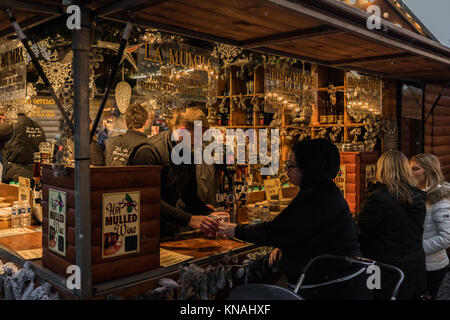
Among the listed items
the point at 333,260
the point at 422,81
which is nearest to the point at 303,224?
the point at 333,260

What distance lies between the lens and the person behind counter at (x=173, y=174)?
2834mm

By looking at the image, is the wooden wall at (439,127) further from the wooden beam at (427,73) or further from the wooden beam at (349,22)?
the wooden beam at (349,22)

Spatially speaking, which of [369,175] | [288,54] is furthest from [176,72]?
[369,175]

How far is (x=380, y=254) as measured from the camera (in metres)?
2.92

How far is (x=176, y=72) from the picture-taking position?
3.22m

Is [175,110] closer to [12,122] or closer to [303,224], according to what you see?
[303,224]

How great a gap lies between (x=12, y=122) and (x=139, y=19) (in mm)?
4151

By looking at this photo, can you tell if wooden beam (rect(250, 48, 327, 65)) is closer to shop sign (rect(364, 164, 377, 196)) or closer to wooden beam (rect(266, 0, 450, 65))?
wooden beam (rect(266, 0, 450, 65))

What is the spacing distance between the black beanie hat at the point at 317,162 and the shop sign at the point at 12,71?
2066mm

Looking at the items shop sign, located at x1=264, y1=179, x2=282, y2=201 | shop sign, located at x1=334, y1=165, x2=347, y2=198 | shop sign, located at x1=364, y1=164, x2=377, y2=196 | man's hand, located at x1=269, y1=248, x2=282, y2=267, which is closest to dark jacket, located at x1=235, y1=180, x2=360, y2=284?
man's hand, located at x1=269, y1=248, x2=282, y2=267

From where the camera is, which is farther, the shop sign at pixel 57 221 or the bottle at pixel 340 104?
the bottle at pixel 340 104

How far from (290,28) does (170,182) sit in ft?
4.48

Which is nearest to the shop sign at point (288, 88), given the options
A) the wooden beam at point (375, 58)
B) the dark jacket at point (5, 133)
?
the wooden beam at point (375, 58)

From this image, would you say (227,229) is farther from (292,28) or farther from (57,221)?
(292,28)
